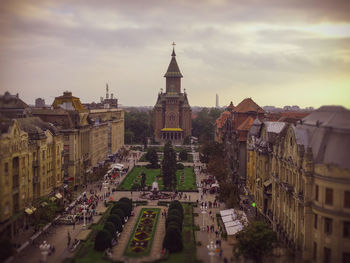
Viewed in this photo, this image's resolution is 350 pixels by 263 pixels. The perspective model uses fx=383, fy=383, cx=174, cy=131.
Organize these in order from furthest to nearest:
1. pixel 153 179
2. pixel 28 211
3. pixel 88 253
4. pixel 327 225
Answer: pixel 153 179 → pixel 28 211 → pixel 88 253 → pixel 327 225

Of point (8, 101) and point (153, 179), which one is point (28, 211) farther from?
point (153, 179)

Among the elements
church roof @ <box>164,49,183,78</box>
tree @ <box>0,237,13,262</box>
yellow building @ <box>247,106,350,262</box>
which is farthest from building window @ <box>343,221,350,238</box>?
church roof @ <box>164,49,183,78</box>

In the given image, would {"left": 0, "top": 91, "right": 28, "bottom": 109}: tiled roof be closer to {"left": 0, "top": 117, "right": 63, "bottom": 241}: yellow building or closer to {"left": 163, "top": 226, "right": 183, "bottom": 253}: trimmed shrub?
{"left": 0, "top": 117, "right": 63, "bottom": 241}: yellow building

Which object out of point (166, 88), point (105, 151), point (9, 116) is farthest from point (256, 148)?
point (166, 88)

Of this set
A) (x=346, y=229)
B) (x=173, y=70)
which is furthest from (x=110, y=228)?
(x=173, y=70)

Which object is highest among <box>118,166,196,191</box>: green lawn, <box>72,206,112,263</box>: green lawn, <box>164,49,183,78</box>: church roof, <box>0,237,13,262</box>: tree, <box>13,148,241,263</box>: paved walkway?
<box>164,49,183,78</box>: church roof

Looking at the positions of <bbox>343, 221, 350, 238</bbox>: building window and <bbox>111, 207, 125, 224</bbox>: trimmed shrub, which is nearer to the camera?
<bbox>343, 221, 350, 238</bbox>: building window
